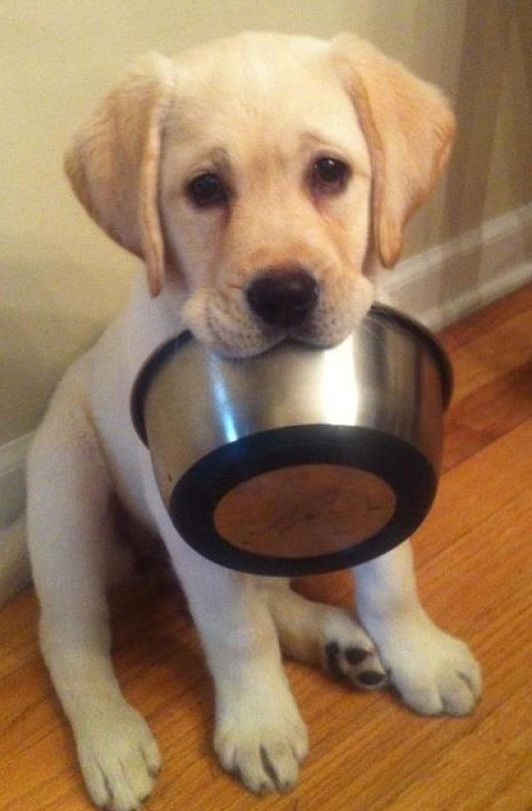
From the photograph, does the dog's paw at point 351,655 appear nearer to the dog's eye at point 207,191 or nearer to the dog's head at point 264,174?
the dog's head at point 264,174

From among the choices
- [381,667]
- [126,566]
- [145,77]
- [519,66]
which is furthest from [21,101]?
[519,66]

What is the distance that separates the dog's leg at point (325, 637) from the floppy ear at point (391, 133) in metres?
0.59

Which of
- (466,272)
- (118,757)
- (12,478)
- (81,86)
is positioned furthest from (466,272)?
(118,757)

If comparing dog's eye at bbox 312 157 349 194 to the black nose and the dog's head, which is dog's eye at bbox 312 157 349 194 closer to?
the dog's head

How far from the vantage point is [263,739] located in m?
1.31

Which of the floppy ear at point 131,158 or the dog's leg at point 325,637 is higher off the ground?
the floppy ear at point 131,158

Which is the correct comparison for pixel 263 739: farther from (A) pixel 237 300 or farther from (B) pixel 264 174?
(B) pixel 264 174

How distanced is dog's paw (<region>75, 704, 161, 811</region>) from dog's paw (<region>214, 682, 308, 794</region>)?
0.11 meters

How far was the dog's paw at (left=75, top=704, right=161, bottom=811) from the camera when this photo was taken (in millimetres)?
1308

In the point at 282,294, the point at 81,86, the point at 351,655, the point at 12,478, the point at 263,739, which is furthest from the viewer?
the point at 12,478

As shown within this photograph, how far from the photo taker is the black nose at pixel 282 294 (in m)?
1.02

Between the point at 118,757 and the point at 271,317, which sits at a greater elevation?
the point at 271,317

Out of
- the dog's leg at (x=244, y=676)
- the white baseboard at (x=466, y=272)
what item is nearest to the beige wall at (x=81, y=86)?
the white baseboard at (x=466, y=272)

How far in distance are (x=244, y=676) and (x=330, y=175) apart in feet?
2.38
